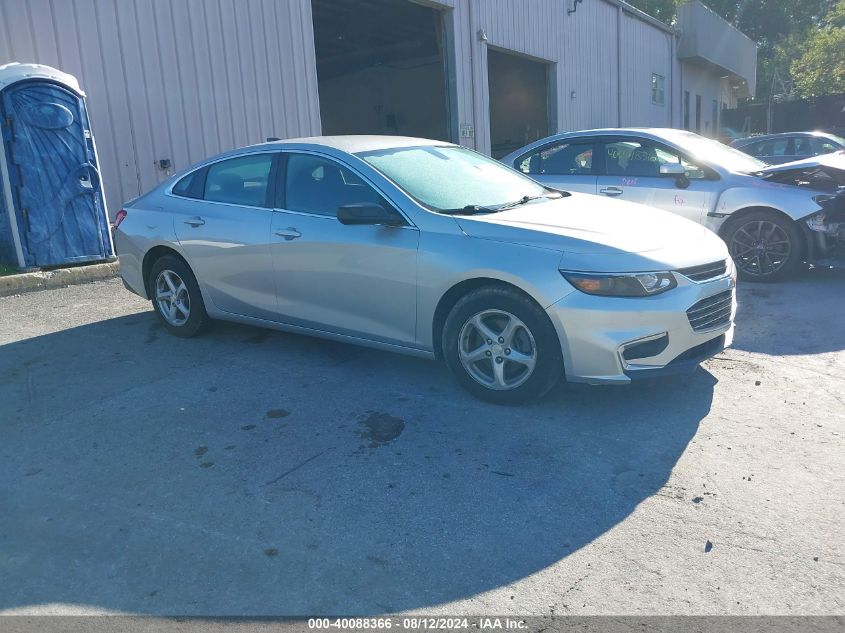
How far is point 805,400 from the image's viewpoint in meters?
4.40

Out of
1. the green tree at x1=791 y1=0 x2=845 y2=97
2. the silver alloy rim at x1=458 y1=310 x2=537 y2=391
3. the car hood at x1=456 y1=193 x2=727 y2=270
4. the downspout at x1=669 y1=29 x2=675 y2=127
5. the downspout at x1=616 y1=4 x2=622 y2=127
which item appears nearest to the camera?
the car hood at x1=456 y1=193 x2=727 y2=270

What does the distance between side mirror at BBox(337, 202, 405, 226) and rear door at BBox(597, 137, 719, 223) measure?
4265mm

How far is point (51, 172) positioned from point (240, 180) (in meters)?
3.62

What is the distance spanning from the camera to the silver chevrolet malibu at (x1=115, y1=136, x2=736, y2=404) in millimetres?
4020

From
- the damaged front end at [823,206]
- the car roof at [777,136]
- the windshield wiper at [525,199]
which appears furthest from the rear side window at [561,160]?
the car roof at [777,136]

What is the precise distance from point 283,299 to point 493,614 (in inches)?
126

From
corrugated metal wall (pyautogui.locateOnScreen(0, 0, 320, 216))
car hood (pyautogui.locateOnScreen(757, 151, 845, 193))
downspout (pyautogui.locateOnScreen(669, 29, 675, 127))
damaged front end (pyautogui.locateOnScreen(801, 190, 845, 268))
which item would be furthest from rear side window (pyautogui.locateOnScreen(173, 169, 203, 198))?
downspout (pyautogui.locateOnScreen(669, 29, 675, 127))

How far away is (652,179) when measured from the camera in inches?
314

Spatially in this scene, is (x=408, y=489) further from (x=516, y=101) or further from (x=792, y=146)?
(x=516, y=101)

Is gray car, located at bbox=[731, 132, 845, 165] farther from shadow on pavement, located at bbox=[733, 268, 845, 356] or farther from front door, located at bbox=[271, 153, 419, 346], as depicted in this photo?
front door, located at bbox=[271, 153, 419, 346]

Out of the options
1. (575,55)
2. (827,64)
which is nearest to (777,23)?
(827,64)

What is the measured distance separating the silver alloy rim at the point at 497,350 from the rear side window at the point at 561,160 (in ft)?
15.1

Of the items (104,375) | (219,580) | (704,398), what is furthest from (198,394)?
(704,398)

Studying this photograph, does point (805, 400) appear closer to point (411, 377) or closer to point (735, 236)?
point (411, 377)
